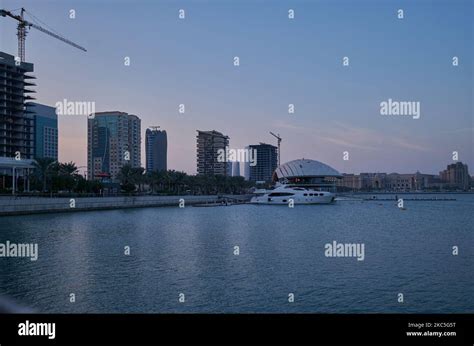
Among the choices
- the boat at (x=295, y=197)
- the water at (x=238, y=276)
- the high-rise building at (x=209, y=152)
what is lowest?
the water at (x=238, y=276)

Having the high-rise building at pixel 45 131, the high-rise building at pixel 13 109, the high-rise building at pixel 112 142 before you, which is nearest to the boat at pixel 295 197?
the high-rise building at pixel 13 109

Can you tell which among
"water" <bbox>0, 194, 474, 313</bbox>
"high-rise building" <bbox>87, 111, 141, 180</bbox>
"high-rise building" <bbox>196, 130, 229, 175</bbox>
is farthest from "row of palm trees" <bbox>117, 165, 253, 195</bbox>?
"water" <bbox>0, 194, 474, 313</bbox>

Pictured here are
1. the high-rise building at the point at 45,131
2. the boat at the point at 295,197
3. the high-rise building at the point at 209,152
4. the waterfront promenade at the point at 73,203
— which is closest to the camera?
the waterfront promenade at the point at 73,203

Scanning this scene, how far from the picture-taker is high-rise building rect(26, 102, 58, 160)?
140750 millimetres

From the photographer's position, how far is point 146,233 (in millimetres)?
36094

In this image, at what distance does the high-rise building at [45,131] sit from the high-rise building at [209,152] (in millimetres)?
49121

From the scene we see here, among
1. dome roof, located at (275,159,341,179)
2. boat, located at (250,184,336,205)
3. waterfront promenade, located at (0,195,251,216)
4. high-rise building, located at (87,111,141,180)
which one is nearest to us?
waterfront promenade, located at (0,195,251,216)

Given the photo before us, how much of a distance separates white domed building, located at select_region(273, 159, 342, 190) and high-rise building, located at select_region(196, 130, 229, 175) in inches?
1201

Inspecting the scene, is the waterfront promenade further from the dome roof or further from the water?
the dome roof

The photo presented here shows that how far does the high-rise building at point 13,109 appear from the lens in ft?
324

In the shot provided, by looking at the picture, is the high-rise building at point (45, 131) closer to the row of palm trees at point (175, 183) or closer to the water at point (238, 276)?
the row of palm trees at point (175, 183)

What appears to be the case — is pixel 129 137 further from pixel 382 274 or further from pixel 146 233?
pixel 382 274

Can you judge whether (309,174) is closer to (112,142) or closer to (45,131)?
(112,142)

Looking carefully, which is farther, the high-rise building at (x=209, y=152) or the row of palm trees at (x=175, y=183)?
the high-rise building at (x=209, y=152)
